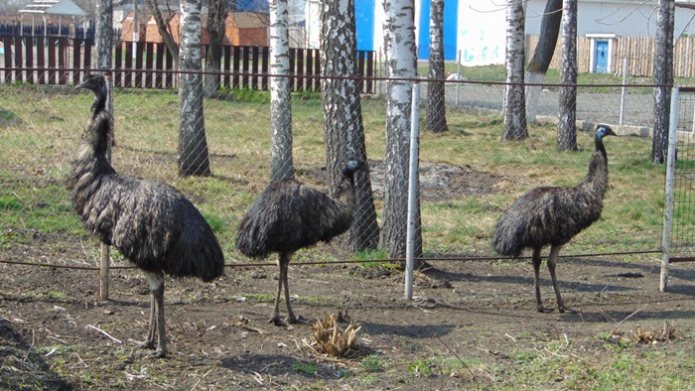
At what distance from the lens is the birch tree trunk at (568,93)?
1498 cm

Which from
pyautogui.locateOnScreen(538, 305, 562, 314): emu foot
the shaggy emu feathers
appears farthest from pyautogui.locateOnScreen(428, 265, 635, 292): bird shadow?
the shaggy emu feathers

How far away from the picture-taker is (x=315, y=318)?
7434 mm

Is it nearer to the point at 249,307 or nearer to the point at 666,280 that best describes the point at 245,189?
the point at 249,307

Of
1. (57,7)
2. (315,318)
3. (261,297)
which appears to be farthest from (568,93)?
(57,7)

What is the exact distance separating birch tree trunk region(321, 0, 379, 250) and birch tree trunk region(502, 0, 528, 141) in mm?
7778

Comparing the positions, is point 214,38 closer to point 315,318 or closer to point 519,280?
point 519,280

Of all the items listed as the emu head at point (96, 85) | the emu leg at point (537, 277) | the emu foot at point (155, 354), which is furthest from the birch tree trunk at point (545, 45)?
the emu foot at point (155, 354)

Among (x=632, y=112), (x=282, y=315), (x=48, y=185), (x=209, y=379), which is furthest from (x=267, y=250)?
(x=632, y=112)

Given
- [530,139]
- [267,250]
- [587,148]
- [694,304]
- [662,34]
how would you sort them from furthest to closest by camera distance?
[530,139] → [587,148] → [662,34] → [694,304] → [267,250]

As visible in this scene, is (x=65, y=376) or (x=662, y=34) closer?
(x=65, y=376)

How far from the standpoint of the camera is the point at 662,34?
1433 cm

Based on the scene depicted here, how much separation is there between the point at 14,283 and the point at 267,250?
2.35 meters

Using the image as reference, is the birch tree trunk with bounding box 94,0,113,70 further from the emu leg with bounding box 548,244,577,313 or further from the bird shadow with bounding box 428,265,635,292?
the emu leg with bounding box 548,244,577,313

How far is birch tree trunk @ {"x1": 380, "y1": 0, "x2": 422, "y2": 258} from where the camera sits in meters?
8.50
